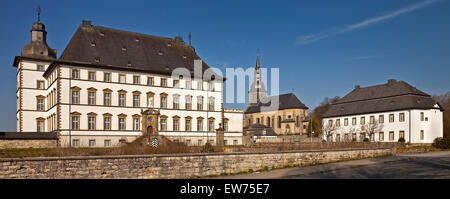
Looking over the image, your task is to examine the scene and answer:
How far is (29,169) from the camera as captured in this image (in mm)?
15562

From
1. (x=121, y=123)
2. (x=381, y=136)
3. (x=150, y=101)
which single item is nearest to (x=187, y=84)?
(x=150, y=101)

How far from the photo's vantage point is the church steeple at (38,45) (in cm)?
4910

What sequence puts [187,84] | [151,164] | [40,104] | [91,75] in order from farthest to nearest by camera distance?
[187,84] < [40,104] < [91,75] < [151,164]

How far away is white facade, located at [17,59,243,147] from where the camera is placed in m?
43.7

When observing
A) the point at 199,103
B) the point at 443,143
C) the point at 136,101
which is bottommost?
the point at 443,143

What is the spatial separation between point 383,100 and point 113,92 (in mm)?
34208

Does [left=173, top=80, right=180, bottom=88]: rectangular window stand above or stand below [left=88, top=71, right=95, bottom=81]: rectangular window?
below

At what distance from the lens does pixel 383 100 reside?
54.8 meters

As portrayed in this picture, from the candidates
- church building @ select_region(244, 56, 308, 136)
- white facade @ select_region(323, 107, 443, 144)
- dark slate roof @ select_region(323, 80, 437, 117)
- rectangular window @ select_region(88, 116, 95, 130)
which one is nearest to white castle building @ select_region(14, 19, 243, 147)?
rectangular window @ select_region(88, 116, 95, 130)

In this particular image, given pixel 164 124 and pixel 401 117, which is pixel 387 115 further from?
pixel 164 124

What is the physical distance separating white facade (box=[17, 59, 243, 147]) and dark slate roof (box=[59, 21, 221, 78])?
1263 mm

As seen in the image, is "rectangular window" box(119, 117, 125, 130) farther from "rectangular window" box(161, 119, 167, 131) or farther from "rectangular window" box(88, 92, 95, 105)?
"rectangular window" box(161, 119, 167, 131)
